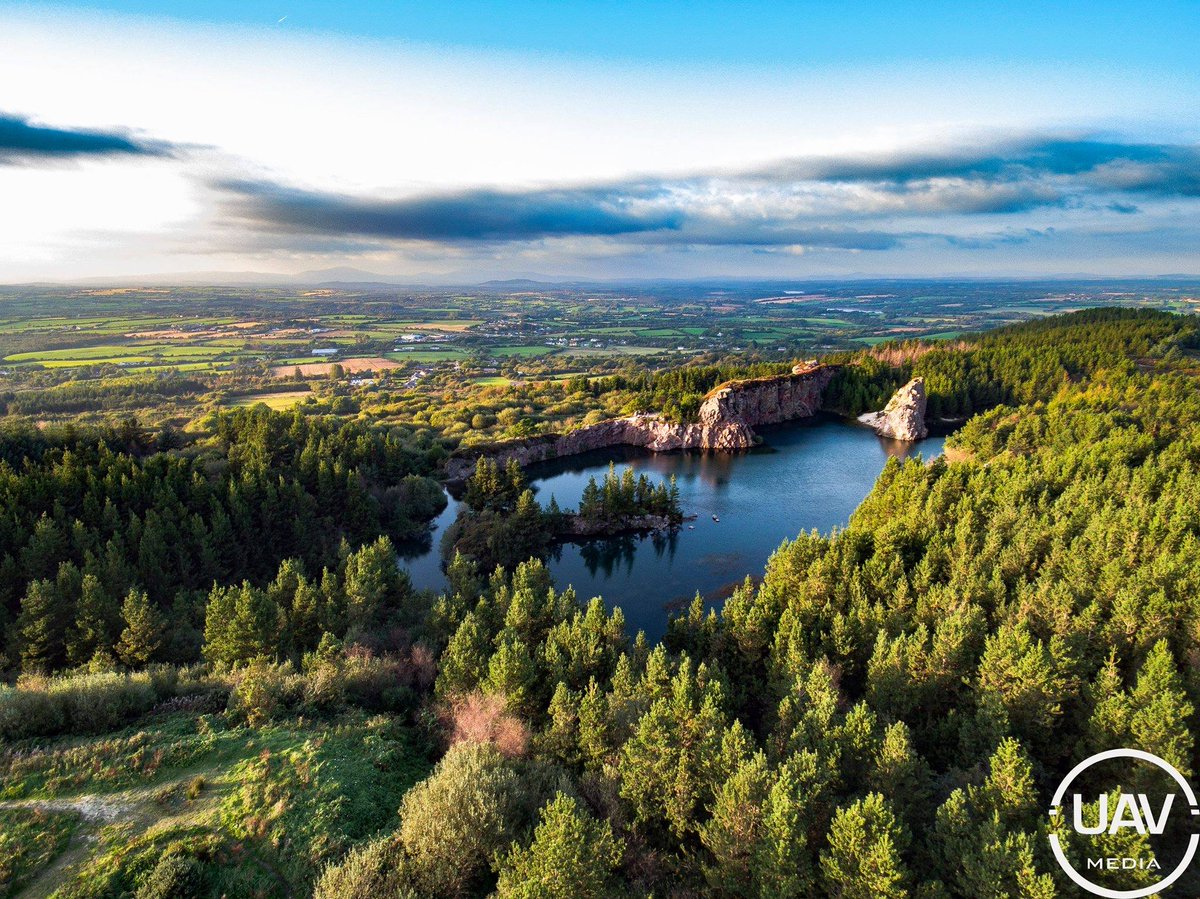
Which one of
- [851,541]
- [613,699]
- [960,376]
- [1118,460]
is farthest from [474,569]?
[960,376]

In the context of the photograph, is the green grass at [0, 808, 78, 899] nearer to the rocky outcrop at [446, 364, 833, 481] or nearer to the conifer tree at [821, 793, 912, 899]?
the conifer tree at [821, 793, 912, 899]

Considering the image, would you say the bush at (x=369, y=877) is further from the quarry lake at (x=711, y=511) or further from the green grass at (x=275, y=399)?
the green grass at (x=275, y=399)

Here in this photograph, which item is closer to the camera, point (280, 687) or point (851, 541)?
point (280, 687)

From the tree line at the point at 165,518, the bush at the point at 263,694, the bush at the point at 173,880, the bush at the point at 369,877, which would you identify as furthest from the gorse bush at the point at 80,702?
the bush at the point at 369,877

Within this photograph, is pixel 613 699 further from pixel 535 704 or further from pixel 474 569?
pixel 474 569

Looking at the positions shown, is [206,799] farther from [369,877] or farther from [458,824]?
[458,824]
